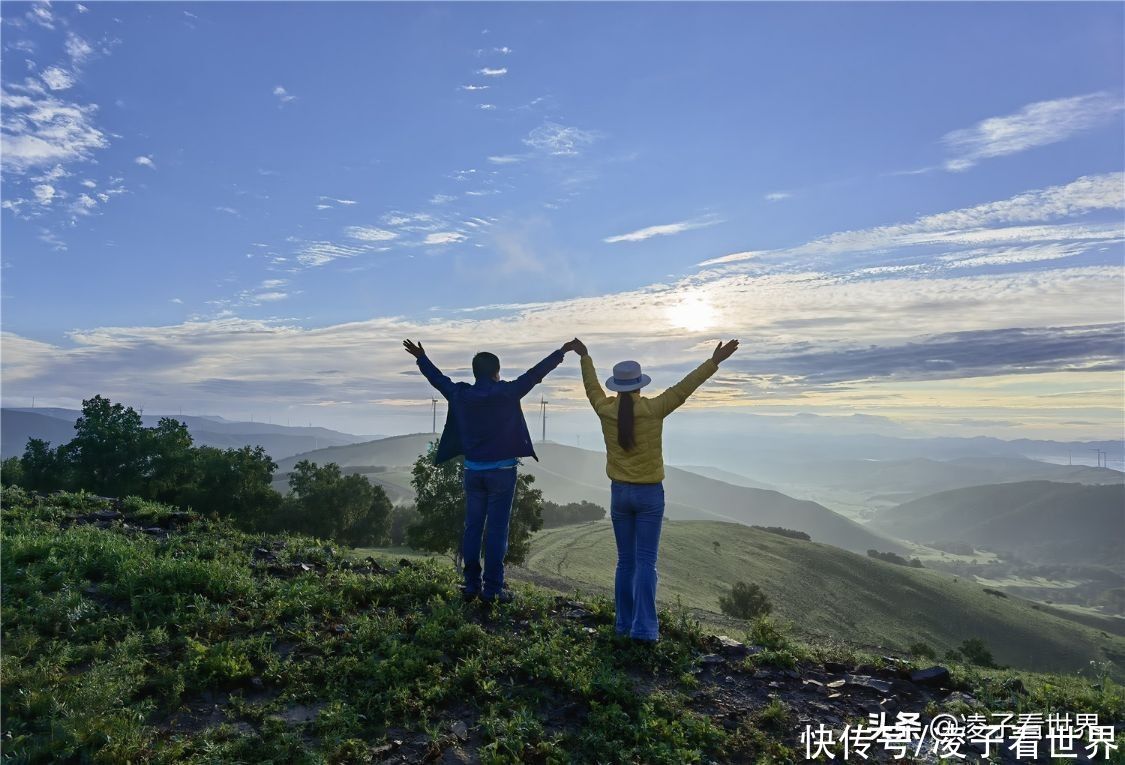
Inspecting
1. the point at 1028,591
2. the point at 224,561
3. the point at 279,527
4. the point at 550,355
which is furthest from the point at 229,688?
the point at 1028,591

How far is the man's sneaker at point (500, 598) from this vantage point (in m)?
9.55

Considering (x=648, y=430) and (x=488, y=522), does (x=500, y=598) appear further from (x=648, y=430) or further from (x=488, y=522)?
(x=648, y=430)

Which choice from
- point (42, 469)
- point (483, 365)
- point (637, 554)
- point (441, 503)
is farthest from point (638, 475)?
point (42, 469)

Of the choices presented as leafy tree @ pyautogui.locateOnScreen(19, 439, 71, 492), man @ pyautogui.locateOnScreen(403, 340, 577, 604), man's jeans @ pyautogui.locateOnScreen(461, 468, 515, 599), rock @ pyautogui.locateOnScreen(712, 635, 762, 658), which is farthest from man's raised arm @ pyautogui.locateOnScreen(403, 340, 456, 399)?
leafy tree @ pyautogui.locateOnScreen(19, 439, 71, 492)

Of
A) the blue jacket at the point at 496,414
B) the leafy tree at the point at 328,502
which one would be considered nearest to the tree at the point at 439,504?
the leafy tree at the point at 328,502

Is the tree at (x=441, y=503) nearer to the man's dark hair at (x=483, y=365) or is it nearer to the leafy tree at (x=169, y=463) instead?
the leafy tree at (x=169, y=463)

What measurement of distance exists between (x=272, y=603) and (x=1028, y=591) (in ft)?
726

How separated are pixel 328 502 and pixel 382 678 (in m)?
47.7

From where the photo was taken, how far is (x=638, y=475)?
8.63 metres

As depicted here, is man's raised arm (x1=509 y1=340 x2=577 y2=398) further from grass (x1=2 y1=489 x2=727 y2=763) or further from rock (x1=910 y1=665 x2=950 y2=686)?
rock (x1=910 y1=665 x2=950 y2=686)

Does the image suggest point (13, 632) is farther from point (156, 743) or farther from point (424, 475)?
point (424, 475)

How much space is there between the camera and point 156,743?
18.6 feet

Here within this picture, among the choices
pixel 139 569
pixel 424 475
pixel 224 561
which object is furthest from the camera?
pixel 424 475

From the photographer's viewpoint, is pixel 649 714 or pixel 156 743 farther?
pixel 649 714
